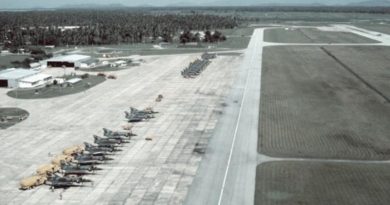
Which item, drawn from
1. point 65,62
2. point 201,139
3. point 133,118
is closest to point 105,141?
point 201,139

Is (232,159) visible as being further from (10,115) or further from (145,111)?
(10,115)

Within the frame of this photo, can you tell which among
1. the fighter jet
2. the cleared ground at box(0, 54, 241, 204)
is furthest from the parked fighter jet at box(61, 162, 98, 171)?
the fighter jet

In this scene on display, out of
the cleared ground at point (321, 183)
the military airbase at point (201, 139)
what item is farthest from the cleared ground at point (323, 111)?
the cleared ground at point (321, 183)

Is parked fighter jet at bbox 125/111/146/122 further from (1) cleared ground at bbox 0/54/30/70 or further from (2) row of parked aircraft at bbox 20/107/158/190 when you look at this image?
(1) cleared ground at bbox 0/54/30/70

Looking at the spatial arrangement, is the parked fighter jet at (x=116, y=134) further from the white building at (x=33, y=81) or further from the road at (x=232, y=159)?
the white building at (x=33, y=81)

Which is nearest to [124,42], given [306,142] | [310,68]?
[310,68]

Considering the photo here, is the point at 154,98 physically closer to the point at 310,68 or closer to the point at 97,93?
the point at 97,93

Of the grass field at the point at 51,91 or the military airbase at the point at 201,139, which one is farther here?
the grass field at the point at 51,91
